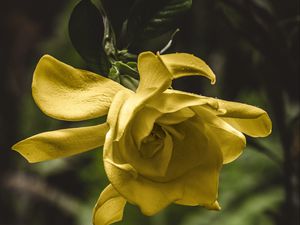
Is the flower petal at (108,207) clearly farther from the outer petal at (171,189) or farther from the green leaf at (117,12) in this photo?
the green leaf at (117,12)

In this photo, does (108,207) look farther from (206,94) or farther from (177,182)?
(206,94)

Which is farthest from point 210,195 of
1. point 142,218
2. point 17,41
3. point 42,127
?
point 17,41

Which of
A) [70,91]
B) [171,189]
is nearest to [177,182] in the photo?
[171,189]

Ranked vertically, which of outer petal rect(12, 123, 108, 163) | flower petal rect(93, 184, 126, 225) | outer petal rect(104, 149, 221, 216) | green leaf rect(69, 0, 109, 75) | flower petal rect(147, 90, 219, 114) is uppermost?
green leaf rect(69, 0, 109, 75)

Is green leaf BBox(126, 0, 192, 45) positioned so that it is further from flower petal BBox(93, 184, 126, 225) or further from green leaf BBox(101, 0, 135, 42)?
flower petal BBox(93, 184, 126, 225)

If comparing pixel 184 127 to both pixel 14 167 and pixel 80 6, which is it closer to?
pixel 80 6

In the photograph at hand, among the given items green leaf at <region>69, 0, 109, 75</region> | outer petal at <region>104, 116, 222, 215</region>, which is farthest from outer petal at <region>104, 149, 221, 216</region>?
green leaf at <region>69, 0, 109, 75</region>

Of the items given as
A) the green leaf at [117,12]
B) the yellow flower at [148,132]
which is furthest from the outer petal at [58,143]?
the green leaf at [117,12]
